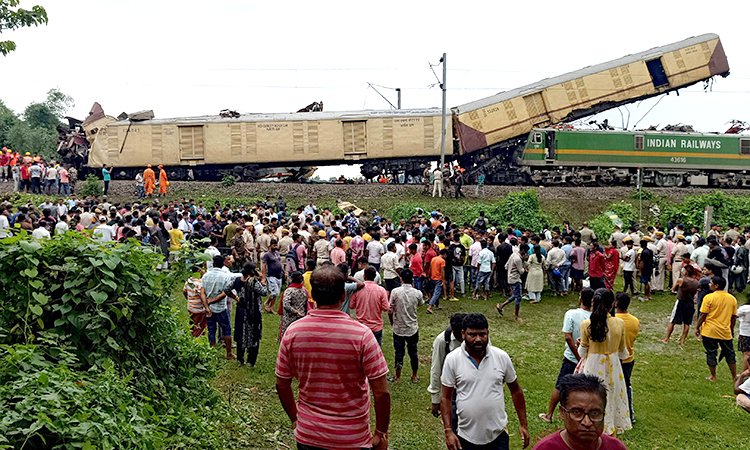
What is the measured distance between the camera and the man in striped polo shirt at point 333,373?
3.15 metres

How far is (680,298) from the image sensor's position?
866 centimetres

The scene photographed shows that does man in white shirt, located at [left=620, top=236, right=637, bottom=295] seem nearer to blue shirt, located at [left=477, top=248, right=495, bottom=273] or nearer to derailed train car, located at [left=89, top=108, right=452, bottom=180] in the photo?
blue shirt, located at [left=477, top=248, right=495, bottom=273]

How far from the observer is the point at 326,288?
323 centimetres

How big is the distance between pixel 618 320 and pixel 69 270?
183 inches

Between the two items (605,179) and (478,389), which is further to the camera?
(605,179)

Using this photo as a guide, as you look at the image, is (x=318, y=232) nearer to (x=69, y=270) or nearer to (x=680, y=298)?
(x=680, y=298)

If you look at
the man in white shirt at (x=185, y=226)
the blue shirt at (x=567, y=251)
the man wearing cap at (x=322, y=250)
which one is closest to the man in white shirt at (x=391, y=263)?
the man wearing cap at (x=322, y=250)

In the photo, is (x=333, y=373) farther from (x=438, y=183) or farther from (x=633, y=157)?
(x=633, y=157)

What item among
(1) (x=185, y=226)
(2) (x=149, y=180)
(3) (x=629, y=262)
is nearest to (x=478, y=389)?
(3) (x=629, y=262)

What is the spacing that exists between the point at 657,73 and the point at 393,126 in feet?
40.6

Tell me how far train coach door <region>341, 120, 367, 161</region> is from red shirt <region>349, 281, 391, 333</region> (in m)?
18.9

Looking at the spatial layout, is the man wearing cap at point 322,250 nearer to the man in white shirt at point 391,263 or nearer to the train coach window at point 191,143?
the man in white shirt at point 391,263

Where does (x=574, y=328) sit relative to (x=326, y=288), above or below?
below

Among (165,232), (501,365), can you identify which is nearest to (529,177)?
(165,232)
